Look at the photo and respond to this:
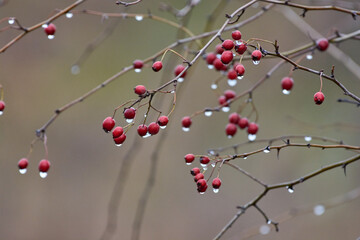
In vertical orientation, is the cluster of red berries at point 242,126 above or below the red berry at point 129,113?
below

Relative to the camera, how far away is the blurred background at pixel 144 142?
11.0ft

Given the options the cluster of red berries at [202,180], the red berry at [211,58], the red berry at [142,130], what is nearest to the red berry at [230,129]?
the red berry at [211,58]

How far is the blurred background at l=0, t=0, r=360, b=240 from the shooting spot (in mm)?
3340

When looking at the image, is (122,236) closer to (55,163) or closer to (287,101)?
(55,163)

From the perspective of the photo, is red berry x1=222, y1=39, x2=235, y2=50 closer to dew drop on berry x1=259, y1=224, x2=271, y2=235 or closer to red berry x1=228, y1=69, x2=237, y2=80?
red berry x1=228, y1=69, x2=237, y2=80

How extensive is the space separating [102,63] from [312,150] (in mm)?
1760

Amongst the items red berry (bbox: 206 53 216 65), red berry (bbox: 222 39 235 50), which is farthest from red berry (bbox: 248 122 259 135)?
red berry (bbox: 222 39 235 50)

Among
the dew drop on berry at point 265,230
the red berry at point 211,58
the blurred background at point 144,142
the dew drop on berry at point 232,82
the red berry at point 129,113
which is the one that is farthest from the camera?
the blurred background at point 144,142

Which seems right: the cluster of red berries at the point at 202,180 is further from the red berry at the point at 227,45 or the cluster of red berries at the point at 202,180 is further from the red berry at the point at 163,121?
the red berry at the point at 227,45

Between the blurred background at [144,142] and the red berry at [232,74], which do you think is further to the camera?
the blurred background at [144,142]

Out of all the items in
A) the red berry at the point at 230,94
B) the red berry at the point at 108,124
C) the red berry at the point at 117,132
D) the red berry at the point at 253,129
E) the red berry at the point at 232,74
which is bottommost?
the red berry at the point at 253,129

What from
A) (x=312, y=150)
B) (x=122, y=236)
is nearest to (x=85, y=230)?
(x=122, y=236)

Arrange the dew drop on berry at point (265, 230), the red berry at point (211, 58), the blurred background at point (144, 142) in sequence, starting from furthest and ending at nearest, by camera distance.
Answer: the blurred background at point (144, 142)
the dew drop on berry at point (265, 230)
the red berry at point (211, 58)

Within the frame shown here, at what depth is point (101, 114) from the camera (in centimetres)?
373
